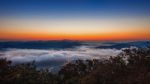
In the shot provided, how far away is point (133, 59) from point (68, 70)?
5.94 meters

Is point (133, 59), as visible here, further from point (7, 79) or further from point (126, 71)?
point (7, 79)

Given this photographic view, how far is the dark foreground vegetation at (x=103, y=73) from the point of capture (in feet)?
56.6

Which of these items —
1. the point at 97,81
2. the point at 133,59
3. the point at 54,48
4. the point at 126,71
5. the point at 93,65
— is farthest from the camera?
the point at 54,48

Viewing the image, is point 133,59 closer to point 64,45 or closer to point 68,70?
point 68,70

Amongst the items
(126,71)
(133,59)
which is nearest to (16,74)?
(126,71)

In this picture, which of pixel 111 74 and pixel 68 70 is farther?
pixel 68 70

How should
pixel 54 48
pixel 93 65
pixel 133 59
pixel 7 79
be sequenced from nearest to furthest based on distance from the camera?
pixel 7 79, pixel 133 59, pixel 93 65, pixel 54 48

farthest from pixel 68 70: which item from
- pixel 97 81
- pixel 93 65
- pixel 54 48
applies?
pixel 54 48

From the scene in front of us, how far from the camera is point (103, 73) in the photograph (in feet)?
60.4

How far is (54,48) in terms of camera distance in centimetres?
17350

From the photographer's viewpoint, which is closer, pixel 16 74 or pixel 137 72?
pixel 16 74

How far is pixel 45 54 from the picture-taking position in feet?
576

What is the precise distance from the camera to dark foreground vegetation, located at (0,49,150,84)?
680 inches

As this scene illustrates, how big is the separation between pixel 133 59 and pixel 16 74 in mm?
10300
